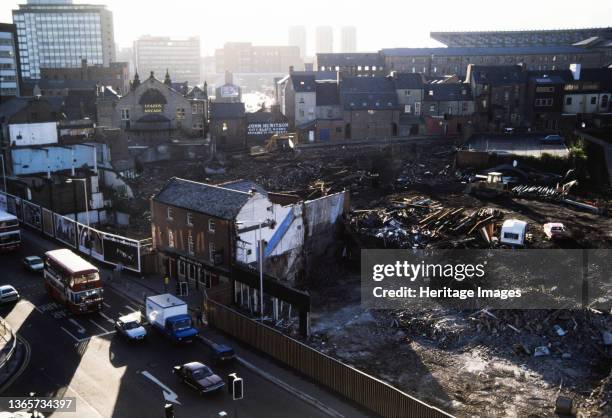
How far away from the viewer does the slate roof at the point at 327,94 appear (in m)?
101

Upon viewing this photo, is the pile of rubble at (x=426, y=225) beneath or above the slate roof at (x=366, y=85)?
beneath

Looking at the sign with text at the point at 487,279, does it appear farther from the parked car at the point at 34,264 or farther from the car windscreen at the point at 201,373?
the parked car at the point at 34,264

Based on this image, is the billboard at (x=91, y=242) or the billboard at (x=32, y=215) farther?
the billboard at (x=32, y=215)

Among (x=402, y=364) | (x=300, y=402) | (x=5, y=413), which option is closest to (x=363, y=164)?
(x=402, y=364)

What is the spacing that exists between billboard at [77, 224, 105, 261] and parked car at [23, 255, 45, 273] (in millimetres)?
4339

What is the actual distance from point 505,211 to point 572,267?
14.4 m

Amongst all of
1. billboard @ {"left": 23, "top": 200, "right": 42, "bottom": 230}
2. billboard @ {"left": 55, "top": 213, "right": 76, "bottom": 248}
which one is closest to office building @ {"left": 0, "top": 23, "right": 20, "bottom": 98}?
billboard @ {"left": 23, "top": 200, "right": 42, "bottom": 230}

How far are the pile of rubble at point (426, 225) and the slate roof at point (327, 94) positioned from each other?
4215 centimetres

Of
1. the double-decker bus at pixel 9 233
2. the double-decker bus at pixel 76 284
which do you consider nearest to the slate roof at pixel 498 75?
the double-decker bus at pixel 9 233

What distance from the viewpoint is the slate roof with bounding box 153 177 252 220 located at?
144 ft

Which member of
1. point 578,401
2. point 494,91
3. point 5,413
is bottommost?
point 578,401

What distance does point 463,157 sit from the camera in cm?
7950

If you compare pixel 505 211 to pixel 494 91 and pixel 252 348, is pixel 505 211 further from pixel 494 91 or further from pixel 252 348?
pixel 494 91

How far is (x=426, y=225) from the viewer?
56125 mm
